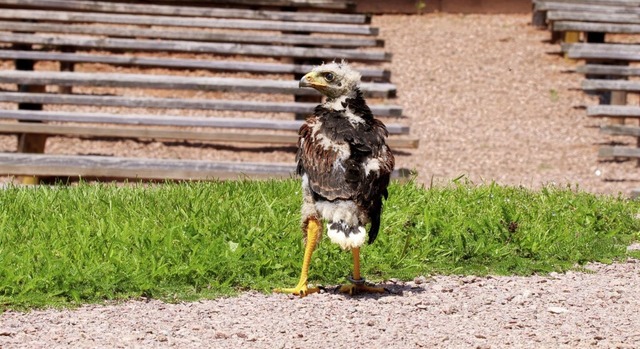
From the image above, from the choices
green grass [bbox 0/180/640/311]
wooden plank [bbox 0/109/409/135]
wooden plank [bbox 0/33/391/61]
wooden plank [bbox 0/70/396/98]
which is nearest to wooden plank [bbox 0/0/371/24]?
wooden plank [bbox 0/33/391/61]

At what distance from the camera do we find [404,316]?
20.8ft

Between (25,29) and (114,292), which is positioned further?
(25,29)

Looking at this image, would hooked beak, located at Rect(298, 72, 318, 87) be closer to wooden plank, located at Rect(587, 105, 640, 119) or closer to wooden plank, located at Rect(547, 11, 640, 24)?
wooden plank, located at Rect(587, 105, 640, 119)

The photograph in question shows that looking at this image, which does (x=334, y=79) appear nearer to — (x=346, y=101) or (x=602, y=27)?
(x=346, y=101)

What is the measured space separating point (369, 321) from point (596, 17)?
9790 mm

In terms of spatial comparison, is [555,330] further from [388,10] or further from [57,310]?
[388,10]

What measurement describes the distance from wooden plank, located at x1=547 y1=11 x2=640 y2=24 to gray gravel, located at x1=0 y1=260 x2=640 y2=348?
845 centimetres

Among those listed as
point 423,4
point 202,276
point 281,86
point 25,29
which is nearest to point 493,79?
point 423,4

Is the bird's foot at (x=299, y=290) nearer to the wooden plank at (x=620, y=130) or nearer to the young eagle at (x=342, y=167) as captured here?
the young eagle at (x=342, y=167)

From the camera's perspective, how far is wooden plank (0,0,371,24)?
14062 millimetres

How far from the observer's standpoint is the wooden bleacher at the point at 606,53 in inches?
492

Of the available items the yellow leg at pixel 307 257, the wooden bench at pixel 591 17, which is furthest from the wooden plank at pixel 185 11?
the yellow leg at pixel 307 257

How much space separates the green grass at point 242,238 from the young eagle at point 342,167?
1.70 ft

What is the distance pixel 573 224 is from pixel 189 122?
16.2 feet
